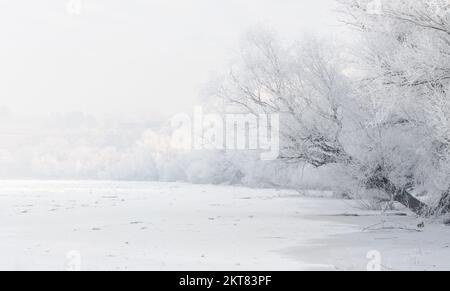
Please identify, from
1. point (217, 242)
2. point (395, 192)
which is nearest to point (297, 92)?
point (395, 192)

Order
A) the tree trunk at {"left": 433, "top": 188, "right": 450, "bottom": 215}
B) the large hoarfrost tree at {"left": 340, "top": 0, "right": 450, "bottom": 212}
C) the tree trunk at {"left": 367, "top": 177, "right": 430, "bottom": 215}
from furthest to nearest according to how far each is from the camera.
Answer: the tree trunk at {"left": 367, "top": 177, "right": 430, "bottom": 215}, the tree trunk at {"left": 433, "top": 188, "right": 450, "bottom": 215}, the large hoarfrost tree at {"left": 340, "top": 0, "right": 450, "bottom": 212}

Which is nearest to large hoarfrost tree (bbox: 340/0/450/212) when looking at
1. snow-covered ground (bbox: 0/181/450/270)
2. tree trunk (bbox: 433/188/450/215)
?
tree trunk (bbox: 433/188/450/215)

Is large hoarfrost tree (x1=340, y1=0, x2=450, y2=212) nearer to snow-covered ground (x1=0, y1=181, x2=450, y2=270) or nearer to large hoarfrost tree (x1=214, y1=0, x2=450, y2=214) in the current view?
large hoarfrost tree (x1=214, y1=0, x2=450, y2=214)

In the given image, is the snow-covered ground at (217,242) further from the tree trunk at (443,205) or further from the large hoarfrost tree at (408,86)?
the large hoarfrost tree at (408,86)

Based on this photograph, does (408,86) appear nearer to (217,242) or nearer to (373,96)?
(373,96)

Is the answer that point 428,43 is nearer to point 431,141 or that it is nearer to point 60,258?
point 431,141

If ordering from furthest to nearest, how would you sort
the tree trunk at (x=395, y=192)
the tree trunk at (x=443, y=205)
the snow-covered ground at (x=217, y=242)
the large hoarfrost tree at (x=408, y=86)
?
the tree trunk at (x=395, y=192)
the tree trunk at (x=443, y=205)
the large hoarfrost tree at (x=408, y=86)
the snow-covered ground at (x=217, y=242)

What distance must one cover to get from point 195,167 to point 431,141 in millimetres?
85439

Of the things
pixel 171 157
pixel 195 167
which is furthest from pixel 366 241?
pixel 171 157

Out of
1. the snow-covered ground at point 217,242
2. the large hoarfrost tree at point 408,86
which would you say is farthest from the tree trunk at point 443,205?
the snow-covered ground at point 217,242

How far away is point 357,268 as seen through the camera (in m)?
12.6

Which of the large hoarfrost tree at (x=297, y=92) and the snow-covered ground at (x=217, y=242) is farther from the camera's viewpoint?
the large hoarfrost tree at (x=297, y=92)

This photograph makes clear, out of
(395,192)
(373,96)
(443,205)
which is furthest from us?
(395,192)
